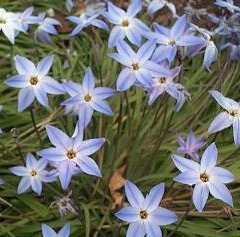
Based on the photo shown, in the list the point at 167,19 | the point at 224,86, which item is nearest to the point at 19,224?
the point at 224,86

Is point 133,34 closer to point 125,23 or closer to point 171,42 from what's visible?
point 125,23

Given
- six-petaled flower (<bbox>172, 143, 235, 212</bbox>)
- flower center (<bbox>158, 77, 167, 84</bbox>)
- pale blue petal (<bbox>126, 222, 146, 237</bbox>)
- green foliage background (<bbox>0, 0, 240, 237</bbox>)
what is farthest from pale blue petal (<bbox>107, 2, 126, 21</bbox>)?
pale blue petal (<bbox>126, 222, 146, 237</bbox>)

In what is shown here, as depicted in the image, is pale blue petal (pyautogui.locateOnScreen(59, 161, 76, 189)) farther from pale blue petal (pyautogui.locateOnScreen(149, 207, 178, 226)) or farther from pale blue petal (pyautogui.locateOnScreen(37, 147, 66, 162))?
pale blue petal (pyautogui.locateOnScreen(149, 207, 178, 226))

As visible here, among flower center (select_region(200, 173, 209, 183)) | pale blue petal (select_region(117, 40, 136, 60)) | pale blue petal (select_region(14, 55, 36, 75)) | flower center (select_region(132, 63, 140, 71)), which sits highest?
pale blue petal (select_region(117, 40, 136, 60))

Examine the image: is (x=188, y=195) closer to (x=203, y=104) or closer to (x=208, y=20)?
(x=203, y=104)

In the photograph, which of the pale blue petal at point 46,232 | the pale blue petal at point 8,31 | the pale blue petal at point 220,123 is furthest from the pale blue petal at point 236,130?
the pale blue petal at point 8,31

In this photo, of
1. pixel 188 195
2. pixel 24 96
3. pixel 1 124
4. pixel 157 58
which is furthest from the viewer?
pixel 1 124
